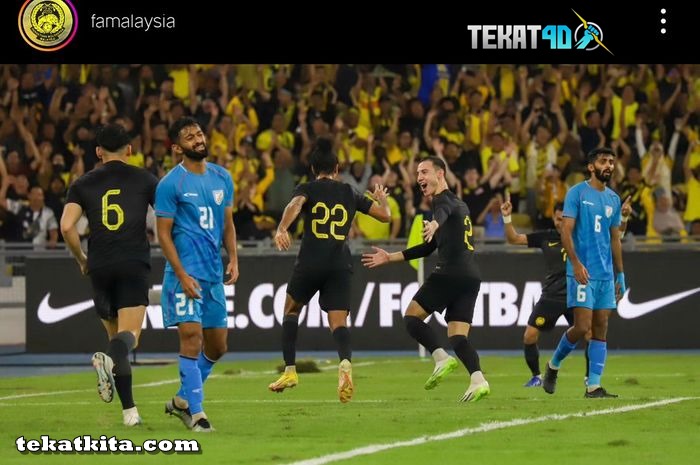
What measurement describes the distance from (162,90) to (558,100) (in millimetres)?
7099

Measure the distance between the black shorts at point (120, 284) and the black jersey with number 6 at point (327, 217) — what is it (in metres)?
2.86

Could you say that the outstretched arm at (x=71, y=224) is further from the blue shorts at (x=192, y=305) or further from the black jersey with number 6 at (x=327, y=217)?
the black jersey with number 6 at (x=327, y=217)

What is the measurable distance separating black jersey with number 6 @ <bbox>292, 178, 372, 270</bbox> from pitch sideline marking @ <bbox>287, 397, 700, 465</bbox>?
2991 millimetres

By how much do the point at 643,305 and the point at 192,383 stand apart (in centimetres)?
1258

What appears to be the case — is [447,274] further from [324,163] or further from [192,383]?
[192,383]

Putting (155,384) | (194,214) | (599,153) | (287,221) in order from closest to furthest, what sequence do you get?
1. (194,214)
2. (287,221)
3. (599,153)
4. (155,384)

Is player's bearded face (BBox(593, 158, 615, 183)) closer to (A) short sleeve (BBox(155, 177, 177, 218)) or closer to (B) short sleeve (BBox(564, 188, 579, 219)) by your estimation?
(B) short sleeve (BBox(564, 188, 579, 219))

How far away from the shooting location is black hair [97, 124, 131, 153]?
11625 mm

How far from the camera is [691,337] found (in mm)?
22453

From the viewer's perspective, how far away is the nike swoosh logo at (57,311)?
73.8 feet

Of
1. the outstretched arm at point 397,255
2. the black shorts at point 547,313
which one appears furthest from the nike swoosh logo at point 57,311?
the outstretched arm at point 397,255

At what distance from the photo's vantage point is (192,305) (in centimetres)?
1124

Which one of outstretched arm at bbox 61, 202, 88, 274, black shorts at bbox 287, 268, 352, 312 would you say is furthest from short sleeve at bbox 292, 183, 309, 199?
outstretched arm at bbox 61, 202, 88, 274
